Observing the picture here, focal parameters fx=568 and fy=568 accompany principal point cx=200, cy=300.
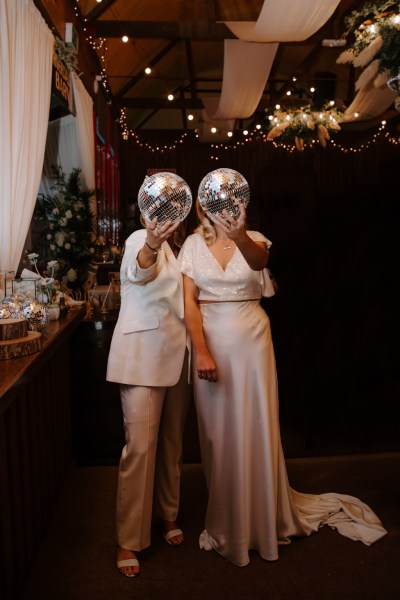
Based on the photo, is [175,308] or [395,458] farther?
[395,458]

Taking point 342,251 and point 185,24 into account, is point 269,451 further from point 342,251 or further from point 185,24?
point 185,24

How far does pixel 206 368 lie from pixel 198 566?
2.69 feet

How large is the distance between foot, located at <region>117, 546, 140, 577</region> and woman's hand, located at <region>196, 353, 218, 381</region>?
78 centimetres

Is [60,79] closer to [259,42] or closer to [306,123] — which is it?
[259,42]

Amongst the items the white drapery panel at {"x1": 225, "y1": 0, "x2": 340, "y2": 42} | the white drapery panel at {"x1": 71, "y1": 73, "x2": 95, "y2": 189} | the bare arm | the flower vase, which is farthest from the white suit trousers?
the white drapery panel at {"x1": 71, "y1": 73, "x2": 95, "y2": 189}

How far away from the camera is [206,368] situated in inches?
90.0

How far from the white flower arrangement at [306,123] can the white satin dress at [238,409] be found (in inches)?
212

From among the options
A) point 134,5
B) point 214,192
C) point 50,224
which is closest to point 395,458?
point 214,192

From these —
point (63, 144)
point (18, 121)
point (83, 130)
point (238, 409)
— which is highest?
point (83, 130)

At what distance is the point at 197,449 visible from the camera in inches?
141

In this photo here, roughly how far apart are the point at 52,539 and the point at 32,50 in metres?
2.88

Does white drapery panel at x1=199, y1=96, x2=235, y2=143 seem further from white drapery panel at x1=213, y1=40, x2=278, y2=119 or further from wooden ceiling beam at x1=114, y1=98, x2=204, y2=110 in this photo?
white drapery panel at x1=213, y1=40, x2=278, y2=119

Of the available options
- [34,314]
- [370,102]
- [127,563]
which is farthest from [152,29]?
[127,563]

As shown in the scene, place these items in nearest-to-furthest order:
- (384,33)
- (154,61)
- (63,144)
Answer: (384,33) → (63,144) → (154,61)
